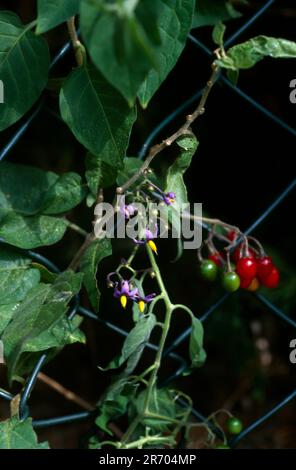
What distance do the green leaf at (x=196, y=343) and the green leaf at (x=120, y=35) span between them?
17.6 inches

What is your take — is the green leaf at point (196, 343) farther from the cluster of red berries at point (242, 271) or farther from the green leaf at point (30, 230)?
the green leaf at point (30, 230)

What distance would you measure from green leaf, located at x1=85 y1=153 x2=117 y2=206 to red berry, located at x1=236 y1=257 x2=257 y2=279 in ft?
0.82

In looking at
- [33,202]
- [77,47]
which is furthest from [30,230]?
[77,47]

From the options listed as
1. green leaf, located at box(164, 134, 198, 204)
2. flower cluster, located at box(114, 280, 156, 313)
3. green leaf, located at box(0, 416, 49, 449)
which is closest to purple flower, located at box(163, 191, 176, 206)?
green leaf, located at box(164, 134, 198, 204)

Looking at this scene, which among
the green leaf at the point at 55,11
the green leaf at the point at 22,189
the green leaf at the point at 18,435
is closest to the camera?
the green leaf at the point at 55,11

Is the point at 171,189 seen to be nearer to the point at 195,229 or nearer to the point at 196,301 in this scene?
the point at 195,229

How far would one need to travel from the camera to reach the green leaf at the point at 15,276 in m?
1.05

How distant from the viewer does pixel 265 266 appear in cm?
119

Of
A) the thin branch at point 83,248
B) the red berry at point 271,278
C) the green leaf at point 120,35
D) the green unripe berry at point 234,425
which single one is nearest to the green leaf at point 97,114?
the thin branch at point 83,248

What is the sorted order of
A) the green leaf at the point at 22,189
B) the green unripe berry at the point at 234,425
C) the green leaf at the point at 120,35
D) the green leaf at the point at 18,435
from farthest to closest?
1. the green unripe berry at the point at 234,425
2. the green leaf at the point at 22,189
3. the green leaf at the point at 18,435
4. the green leaf at the point at 120,35

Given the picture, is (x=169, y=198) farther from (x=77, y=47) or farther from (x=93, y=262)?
(x=77, y=47)

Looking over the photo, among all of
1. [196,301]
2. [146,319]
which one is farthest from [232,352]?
[146,319]

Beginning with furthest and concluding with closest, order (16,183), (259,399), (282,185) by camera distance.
A: (259,399) < (282,185) < (16,183)

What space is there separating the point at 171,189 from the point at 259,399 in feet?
4.17
